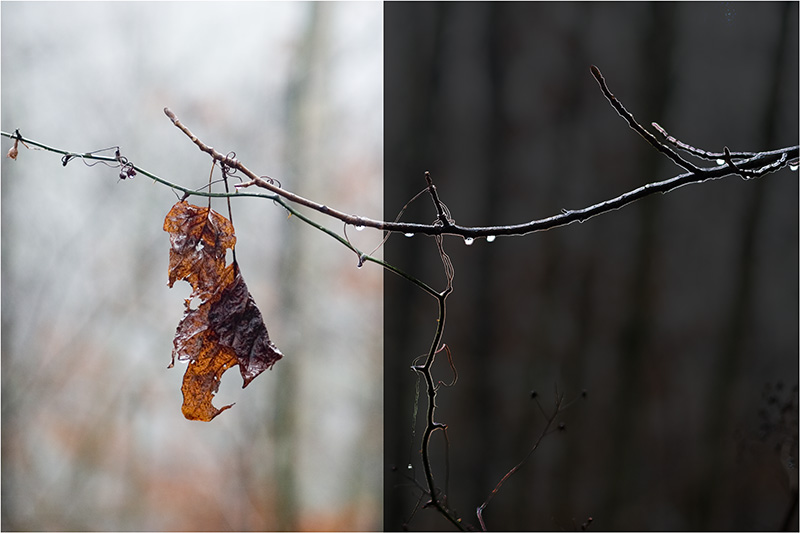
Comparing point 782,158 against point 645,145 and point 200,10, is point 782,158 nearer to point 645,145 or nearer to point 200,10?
point 645,145

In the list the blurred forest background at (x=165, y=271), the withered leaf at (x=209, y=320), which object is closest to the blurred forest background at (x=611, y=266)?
the blurred forest background at (x=165, y=271)

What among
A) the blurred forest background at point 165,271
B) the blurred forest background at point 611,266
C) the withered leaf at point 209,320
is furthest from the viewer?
the blurred forest background at point 165,271

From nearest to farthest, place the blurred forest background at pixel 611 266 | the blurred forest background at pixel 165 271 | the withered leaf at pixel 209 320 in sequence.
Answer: the withered leaf at pixel 209 320 → the blurred forest background at pixel 611 266 → the blurred forest background at pixel 165 271

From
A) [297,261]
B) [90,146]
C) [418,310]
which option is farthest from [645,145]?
[90,146]

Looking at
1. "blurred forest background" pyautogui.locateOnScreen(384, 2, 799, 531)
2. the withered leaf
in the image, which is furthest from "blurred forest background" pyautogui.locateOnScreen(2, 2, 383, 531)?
the withered leaf

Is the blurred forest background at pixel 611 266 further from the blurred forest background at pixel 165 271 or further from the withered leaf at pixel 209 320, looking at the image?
the withered leaf at pixel 209 320

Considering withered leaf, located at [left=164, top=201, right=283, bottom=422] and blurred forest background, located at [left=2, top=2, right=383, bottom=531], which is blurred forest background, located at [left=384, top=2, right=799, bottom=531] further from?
withered leaf, located at [left=164, top=201, right=283, bottom=422]

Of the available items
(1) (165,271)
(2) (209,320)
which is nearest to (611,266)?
(2) (209,320)
